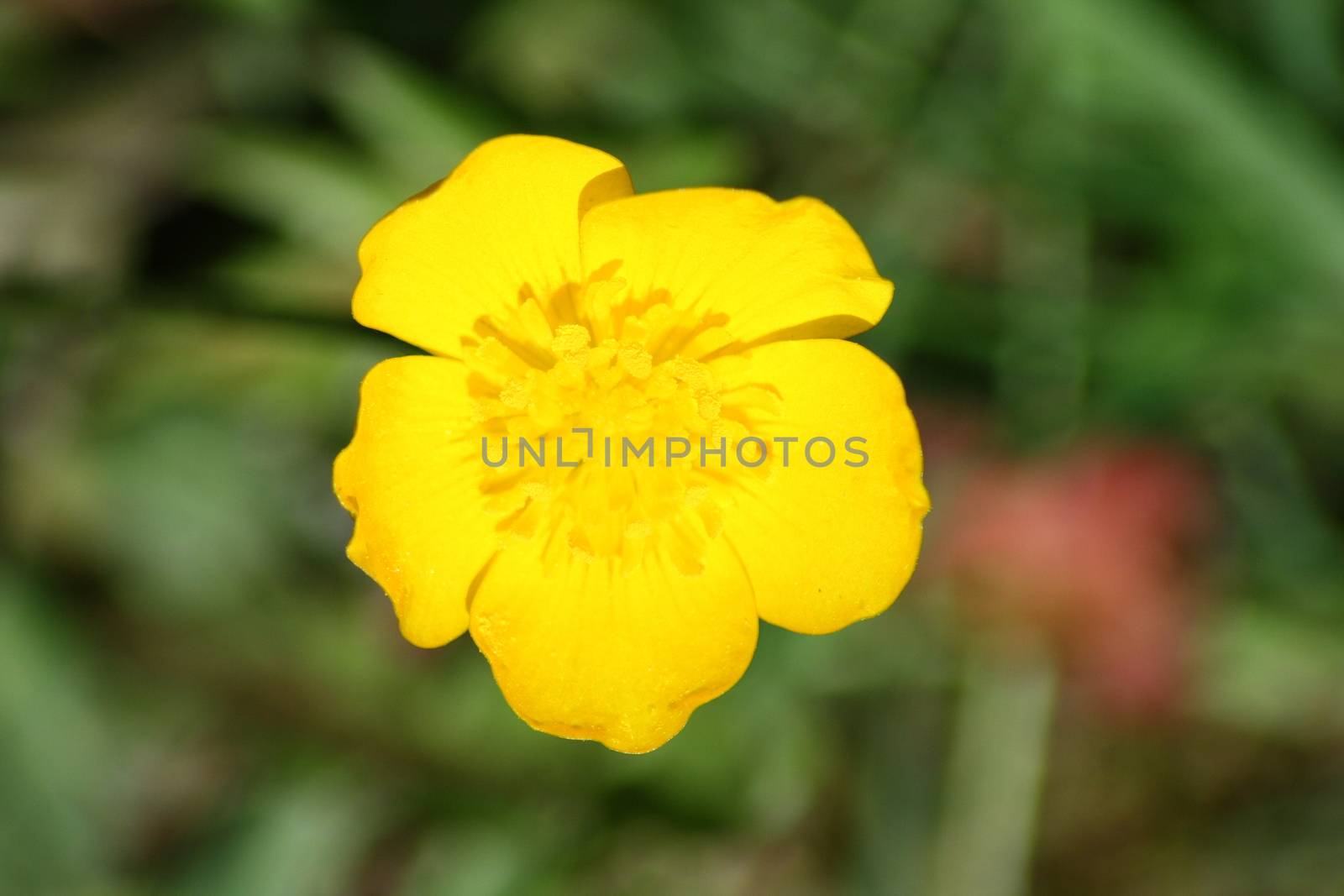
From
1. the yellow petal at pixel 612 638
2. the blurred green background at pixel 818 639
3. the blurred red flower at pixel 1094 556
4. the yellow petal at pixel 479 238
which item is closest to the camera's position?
the yellow petal at pixel 479 238

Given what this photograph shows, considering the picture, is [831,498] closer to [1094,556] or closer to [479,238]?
[479,238]

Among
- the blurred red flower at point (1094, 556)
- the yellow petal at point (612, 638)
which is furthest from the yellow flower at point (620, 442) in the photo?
the blurred red flower at point (1094, 556)

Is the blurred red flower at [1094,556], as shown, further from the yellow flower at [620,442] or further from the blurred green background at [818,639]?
the yellow flower at [620,442]

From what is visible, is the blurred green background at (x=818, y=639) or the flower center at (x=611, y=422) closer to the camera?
the flower center at (x=611, y=422)

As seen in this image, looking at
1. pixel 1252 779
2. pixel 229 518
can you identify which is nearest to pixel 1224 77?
pixel 1252 779

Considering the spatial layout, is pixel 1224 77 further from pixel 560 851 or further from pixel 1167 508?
pixel 560 851

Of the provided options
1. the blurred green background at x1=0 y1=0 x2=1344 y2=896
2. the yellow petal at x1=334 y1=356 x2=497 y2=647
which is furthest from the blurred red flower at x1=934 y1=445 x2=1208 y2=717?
the yellow petal at x1=334 y1=356 x2=497 y2=647
